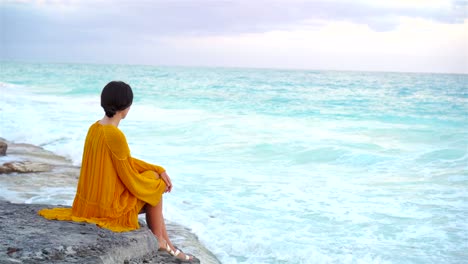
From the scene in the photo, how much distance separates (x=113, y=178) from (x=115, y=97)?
540 mm

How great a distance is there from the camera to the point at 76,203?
3.83 meters

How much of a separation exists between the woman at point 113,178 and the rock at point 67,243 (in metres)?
0.11

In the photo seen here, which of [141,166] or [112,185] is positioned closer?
[112,185]

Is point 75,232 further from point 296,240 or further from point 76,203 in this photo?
point 296,240

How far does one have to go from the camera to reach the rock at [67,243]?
3.16 m

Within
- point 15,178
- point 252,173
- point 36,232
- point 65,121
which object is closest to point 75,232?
point 36,232

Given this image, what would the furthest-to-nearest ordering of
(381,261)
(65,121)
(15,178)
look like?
(65,121)
(15,178)
(381,261)

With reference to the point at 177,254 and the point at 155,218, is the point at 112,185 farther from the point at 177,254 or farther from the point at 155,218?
the point at 177,254

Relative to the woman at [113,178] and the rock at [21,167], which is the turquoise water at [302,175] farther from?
the woman at [113,178]

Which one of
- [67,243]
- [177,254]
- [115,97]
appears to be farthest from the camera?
[177,254]

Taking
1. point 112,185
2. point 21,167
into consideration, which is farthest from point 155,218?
point 21,167

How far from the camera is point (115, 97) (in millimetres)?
3666

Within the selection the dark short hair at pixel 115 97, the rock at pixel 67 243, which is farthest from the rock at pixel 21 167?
the dark short hair at pixel 115 97

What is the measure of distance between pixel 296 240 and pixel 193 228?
109 cm
